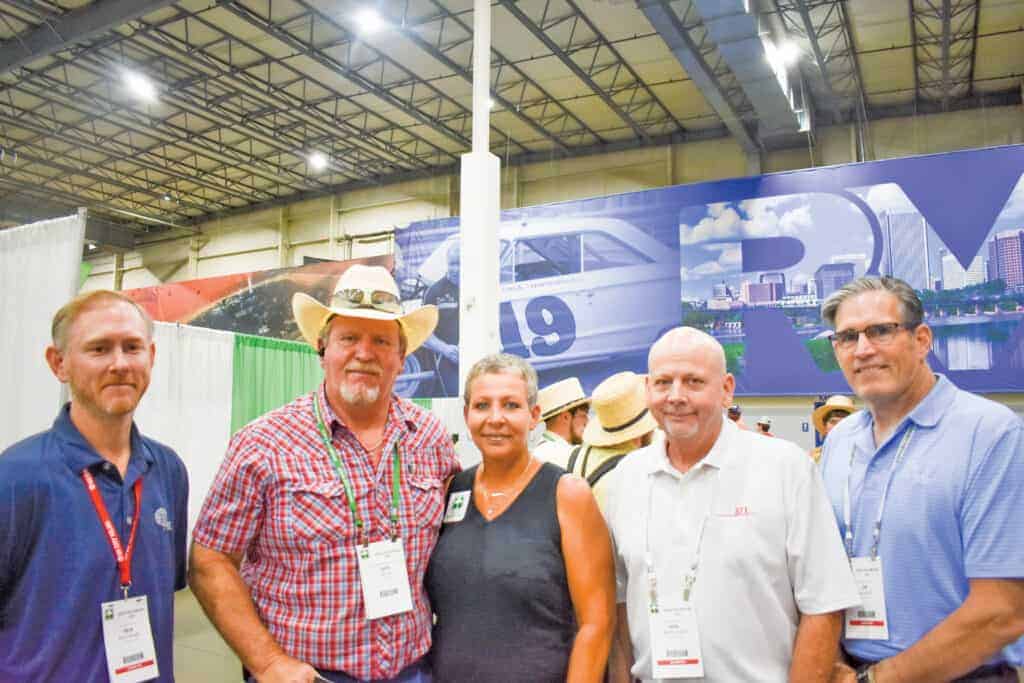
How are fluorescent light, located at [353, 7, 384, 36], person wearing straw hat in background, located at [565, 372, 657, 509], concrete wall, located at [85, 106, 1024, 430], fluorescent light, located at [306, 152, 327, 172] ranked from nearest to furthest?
person wearing straw hat in background, located at [565, 372, 657, 509] < fluorescent light, located at [353, 7, 384, 36] < concrete wall, located at [85, 106, 1024, 430] < fluorescent light, located at [306, 152, 327, 172]

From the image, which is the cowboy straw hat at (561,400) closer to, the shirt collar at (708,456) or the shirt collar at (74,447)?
the shirt collar at (708,456)

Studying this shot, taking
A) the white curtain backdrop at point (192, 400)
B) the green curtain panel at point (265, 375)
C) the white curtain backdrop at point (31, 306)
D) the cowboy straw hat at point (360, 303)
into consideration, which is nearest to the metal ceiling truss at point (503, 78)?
the green curtain panel at point (265, 375)

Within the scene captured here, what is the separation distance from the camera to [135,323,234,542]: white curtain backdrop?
6.31 meters

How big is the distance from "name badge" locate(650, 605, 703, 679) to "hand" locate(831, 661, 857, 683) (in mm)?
315

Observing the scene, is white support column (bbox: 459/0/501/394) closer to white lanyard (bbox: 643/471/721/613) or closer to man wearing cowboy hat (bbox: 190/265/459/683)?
man wearing cowboy hat (bbox: 190/265/459/683)

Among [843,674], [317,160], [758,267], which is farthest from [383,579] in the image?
[317,160]

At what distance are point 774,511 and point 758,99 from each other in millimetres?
9600

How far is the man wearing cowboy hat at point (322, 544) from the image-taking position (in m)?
1.78

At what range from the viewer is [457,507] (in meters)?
1.99

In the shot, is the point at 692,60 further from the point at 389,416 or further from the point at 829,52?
the point at 389,416

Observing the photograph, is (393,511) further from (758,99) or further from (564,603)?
(758,99)

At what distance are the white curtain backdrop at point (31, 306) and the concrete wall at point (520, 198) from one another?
8.50 m

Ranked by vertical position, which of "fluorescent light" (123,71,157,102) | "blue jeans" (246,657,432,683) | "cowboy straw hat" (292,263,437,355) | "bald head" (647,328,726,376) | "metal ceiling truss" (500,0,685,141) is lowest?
"blue jeans" (246,657,432,683)

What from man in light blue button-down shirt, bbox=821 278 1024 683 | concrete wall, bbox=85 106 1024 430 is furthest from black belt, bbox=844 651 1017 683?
concrete wall, bbox=85 106 1024 430
